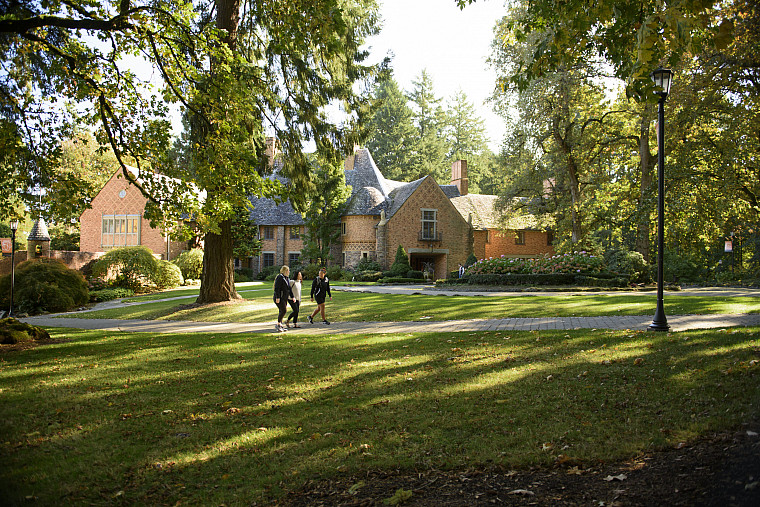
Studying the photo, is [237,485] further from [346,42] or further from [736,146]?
[736,146]

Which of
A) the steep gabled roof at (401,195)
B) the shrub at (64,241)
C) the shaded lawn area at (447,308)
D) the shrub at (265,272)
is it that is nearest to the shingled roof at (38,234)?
the shaded lawn area at (447,308)

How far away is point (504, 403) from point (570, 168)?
2577 cm

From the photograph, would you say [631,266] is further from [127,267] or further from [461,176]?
[127,267]

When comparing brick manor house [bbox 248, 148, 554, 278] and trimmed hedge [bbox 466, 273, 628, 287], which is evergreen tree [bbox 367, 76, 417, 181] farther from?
trimmed hedge [bbox 466, 273, 628, 287]

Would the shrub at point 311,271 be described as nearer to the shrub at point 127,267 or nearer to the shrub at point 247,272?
the shrub at point 247,272

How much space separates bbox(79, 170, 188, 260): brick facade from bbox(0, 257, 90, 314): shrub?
50.2 feet

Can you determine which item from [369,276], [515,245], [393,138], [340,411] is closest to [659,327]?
[340,411]

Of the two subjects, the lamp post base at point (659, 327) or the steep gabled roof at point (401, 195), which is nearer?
the lamp post base at point (659, 327)

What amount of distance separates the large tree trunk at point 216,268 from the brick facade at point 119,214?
22776 mm

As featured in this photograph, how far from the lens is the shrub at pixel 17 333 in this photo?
10164 millimetres

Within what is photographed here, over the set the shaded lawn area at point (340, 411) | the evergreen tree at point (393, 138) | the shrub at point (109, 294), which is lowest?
the shrub at point (109, 294)

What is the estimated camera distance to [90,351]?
30.8 feet

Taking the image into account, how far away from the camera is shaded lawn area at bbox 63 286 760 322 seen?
521 inches

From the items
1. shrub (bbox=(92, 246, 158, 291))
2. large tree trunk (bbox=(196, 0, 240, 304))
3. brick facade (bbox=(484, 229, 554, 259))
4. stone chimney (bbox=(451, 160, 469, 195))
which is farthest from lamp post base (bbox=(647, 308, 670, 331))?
stone chimney (bbox=(451, 160, 469, 195))
